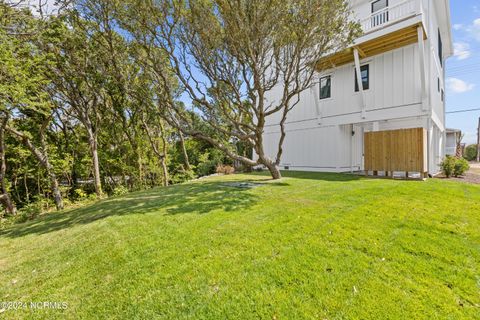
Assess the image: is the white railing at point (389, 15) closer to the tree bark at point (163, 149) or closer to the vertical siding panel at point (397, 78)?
the vertical siding panel at point (397, 78)

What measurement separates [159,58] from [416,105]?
10608mm

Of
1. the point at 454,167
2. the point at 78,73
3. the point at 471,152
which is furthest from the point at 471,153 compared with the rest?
the point at 78,73

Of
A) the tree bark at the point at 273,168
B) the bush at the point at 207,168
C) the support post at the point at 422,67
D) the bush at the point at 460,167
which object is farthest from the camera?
the bush at the point at 207,168

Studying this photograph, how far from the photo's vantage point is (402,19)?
8633mm

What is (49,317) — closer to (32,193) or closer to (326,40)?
(326,40)

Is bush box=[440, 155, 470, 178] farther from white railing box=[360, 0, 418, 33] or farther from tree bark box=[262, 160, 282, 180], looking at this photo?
tree bark box=[262, 160, 282, 180]

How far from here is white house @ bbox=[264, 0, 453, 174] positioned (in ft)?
30.0

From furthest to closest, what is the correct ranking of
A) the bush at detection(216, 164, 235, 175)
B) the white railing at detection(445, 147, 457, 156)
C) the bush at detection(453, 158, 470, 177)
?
the white railing at detection(445, 147, 457, 156) < the bush at detection(216, 164, 235, 175) < the bush at detection(453, 158, 470, 177)

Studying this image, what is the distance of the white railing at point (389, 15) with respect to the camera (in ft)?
29.3

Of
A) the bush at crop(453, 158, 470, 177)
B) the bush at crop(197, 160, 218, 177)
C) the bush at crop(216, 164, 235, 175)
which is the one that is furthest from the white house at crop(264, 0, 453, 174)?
the bush at crop(197, 160, 218, 177)

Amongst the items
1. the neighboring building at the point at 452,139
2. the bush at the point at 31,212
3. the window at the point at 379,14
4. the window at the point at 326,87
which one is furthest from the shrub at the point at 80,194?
the neighboring building at the point at 452,139

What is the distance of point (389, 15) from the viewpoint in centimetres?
985

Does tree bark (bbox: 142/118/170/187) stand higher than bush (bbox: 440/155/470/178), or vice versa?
tree bark (bbox: 142/118/170/187)

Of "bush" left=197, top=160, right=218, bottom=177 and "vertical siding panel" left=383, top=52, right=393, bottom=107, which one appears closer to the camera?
"vertical siding panel" left=383, top=52, right=393, bottom=107
